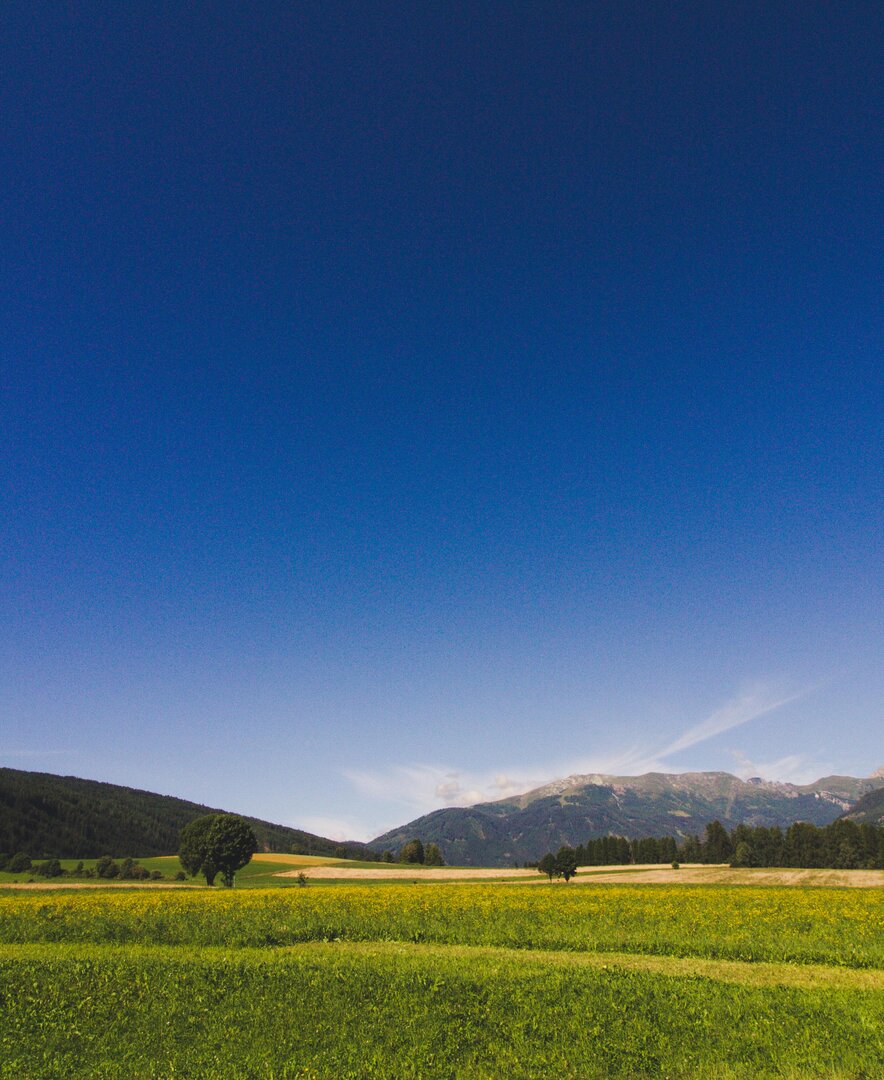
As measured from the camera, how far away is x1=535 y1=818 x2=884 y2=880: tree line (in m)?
137

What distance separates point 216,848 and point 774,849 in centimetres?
13239

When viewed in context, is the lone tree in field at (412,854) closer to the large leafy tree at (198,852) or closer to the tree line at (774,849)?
the tree line at (774,849)

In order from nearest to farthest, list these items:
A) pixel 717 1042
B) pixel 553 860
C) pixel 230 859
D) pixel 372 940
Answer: pixel 717 1042, pixel 372 940, pixel 230 859, pixel 553 860

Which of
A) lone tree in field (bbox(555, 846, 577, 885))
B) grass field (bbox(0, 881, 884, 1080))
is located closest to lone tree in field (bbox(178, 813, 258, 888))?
lone tree in field (bbox(555, 846, 577, 885))

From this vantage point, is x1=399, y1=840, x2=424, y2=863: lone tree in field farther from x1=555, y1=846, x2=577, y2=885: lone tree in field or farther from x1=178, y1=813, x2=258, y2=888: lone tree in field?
x1=178, y1=813, x2=258, y2=888: lone tree in field

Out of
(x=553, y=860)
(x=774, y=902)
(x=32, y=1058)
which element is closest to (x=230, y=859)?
(x=553, y=860)

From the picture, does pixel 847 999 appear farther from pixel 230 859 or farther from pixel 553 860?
pixel 553 860

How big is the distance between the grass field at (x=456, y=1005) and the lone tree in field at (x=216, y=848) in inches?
2589

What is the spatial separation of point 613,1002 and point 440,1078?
558 centimetres

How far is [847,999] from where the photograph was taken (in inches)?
630

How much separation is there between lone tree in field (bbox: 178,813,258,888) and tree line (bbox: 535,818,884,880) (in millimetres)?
54095

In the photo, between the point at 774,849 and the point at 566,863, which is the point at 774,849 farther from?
the point at 566,863

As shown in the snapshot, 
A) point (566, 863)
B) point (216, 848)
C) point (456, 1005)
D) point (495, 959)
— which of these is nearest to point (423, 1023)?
point (456, 1005)

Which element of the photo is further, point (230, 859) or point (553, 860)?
point (553, 860)
